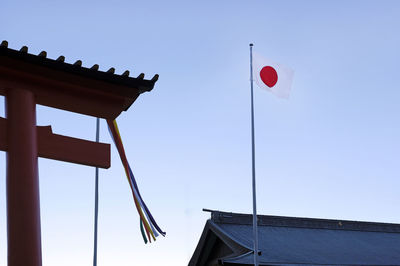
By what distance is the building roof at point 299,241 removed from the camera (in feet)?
52.2

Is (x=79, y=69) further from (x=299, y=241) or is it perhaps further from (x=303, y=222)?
(x=303, y=222)

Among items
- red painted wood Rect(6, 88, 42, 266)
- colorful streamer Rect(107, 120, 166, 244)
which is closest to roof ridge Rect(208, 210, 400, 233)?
colorful streamer Rect(107, 120, 166, 244)

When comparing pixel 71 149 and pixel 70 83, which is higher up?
pixel 70 83

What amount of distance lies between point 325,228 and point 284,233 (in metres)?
2.76

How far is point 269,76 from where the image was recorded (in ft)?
42.1

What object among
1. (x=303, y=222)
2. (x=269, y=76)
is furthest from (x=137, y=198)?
(x=303, y=222)

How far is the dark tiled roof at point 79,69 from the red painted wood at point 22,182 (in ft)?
1.44

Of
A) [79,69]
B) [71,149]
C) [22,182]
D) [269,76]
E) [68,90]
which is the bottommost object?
[22,182]

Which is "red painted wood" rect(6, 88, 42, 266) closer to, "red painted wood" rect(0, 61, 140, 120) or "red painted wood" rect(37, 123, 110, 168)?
"red painted wood" rect(0, 61, 140, 120)

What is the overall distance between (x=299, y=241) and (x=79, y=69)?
14.2 meters

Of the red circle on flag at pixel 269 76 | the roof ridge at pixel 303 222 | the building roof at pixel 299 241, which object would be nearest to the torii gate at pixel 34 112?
the red circle on flag at pixel 269 76

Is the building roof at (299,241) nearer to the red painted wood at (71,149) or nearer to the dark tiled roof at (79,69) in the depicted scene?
the red painted wood at (71,149)

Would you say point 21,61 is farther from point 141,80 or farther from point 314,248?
point 314,248

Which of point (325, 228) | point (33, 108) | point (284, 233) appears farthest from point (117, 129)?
point (325, 228)
